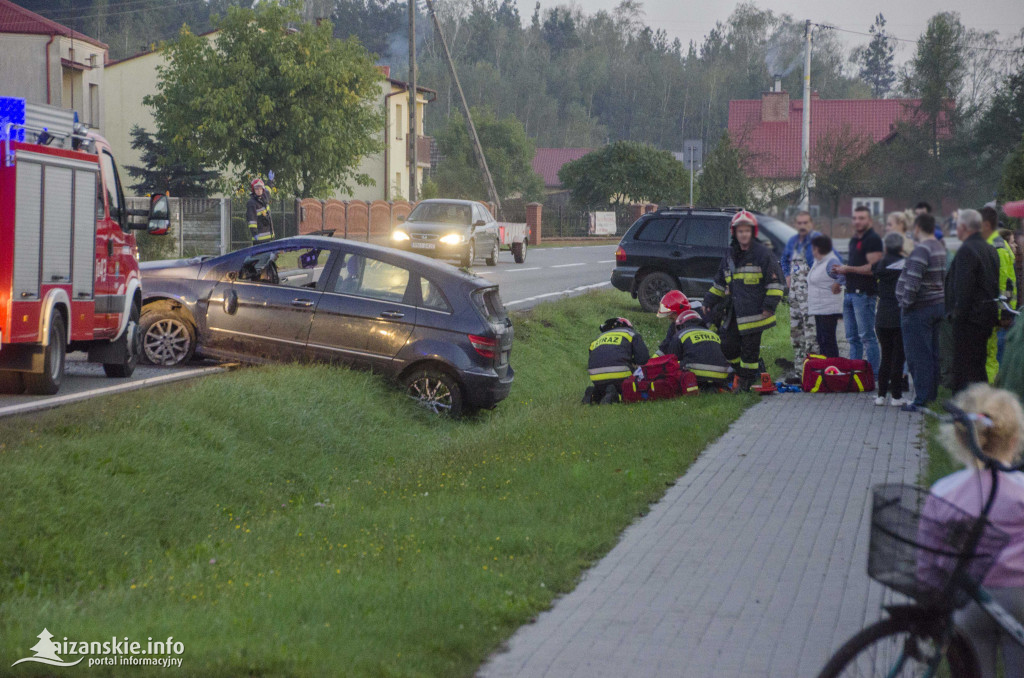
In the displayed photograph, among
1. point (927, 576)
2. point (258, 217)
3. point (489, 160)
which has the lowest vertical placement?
point (927, 576)

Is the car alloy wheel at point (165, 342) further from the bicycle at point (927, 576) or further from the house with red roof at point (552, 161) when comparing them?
the house with red roof at point (552, 161)

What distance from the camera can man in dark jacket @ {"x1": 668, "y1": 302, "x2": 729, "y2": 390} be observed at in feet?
42.4

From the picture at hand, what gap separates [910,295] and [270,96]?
32502mm

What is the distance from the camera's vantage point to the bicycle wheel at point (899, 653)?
3645mm

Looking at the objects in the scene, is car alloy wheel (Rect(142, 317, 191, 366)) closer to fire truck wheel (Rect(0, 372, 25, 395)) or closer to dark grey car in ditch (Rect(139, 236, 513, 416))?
dark grey car in ditch (Rect(139, 236, 513, 416))

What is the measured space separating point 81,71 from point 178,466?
1822 inches

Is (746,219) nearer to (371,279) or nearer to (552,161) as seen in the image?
(371,279)

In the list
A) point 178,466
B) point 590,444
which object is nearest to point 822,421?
point 590,444

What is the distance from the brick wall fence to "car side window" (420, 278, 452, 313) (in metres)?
23.6

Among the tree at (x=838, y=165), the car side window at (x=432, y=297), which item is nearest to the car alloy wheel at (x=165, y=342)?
the car side window at (x=432, y=297)

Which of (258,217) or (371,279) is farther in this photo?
(258,217)

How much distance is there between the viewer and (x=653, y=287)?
21.1m

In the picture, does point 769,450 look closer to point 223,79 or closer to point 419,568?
point 419,568

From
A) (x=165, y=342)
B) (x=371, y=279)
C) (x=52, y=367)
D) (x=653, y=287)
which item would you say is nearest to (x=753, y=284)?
(x=371, y=279)
